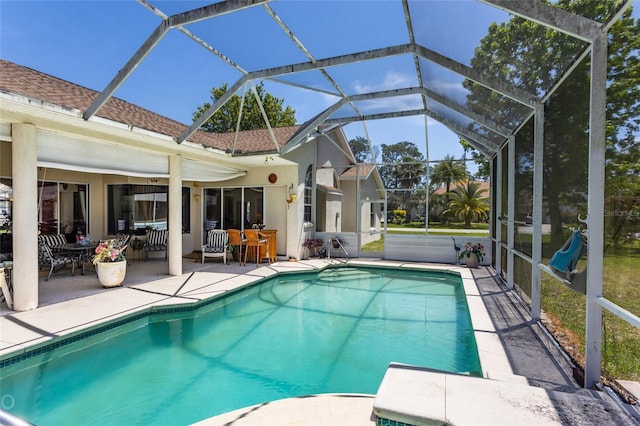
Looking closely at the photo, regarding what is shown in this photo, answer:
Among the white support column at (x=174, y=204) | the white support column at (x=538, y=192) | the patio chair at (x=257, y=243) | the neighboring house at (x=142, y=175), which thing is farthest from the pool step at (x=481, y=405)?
the patio chair at (x=257, y=243)

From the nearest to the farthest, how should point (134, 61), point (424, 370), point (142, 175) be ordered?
point (424, 370)
point (134, 61)
point (142, 175)

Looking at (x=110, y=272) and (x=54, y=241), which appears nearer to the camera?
(x=110, y=272)

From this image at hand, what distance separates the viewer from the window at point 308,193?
485 inches

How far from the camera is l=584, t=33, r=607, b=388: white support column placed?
116 inches

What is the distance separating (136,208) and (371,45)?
9.62m

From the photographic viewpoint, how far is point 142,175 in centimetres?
788

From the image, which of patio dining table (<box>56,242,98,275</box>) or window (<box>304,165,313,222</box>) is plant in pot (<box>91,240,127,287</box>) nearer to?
patio dining table (<box>56,242,98,275</box>)

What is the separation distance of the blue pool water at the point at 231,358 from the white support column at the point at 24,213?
1.74m

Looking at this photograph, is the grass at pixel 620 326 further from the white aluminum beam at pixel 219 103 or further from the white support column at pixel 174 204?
the white support column at pixel 174 204

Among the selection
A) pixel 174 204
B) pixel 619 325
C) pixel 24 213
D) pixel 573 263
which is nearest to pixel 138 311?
pixel 24 213

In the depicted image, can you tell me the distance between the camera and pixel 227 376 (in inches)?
164

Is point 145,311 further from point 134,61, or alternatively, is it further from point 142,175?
point 134,61

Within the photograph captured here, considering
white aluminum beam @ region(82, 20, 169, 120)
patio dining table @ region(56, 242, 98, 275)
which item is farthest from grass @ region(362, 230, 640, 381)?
patio dining table @ region(56, 242, 98, 275)

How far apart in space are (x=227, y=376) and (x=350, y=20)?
5.26 meters
